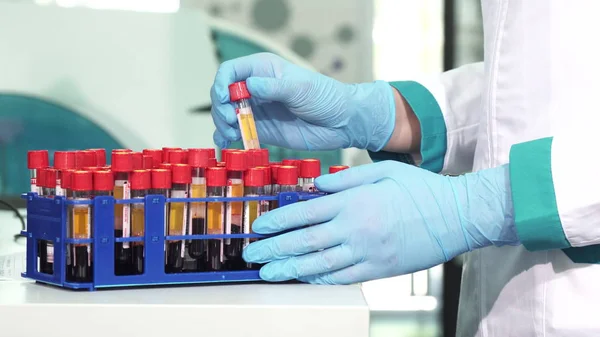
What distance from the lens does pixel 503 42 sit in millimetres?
1118

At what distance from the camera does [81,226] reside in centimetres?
90

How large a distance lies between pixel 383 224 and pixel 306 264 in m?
0.13

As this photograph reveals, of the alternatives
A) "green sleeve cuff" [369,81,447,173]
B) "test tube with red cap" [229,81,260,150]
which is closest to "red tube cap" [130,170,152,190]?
"test tube with red cap" [229,81,260,150]

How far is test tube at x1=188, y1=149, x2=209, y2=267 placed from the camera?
0.95 meters

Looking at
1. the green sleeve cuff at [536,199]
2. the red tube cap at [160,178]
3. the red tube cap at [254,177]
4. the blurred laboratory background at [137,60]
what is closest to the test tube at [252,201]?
the red tube cap at [254,177]

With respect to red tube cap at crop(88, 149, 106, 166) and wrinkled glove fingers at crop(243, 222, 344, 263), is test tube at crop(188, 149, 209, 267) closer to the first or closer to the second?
wrinkled glove fingers at crop(243, 222, 344, 263)

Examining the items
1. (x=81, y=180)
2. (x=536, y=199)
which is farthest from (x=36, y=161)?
(x=536, y=199)

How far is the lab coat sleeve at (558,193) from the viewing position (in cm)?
93

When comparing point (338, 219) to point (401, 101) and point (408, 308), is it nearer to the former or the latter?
point (401, 101)

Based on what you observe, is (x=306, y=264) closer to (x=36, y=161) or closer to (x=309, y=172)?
(x=309, y=172)

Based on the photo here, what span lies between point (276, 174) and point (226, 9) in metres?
1.87

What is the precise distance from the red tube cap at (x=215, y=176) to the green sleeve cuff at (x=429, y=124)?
21.5 inches

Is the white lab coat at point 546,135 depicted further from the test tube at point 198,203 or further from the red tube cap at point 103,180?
the red tube cap at point 103,180

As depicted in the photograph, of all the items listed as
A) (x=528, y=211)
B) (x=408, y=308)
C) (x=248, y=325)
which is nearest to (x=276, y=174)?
(x=248, y=325)
